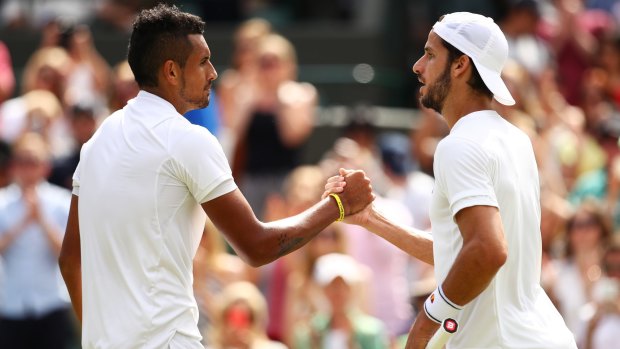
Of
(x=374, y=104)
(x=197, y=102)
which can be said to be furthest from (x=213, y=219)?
(x=374, y=104)

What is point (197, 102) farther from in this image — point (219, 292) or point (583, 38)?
point (583, 38)

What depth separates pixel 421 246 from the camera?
5.87 metres

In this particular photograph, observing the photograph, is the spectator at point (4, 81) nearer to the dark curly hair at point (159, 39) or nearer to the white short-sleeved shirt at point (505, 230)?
the dark curly hair at point (159, 39)

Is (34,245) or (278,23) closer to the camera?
(34,245)

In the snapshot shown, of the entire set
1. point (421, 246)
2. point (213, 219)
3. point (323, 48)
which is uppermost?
point (213, 219)

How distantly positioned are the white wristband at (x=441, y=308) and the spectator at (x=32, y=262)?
5.61m

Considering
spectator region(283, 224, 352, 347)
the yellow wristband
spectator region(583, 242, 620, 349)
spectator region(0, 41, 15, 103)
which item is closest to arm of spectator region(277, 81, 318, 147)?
spectator region(283, 224, 352, 347)

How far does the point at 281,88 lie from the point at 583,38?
3.47m

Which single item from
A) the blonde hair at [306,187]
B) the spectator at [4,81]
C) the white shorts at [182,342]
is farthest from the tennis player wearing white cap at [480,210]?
the spectator at [4,81]

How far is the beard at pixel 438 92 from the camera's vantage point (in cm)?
538

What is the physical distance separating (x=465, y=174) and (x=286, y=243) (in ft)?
2.69

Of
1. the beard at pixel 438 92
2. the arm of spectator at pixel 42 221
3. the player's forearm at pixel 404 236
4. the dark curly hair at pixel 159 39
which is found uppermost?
the dark curly hair at pixel 159 39

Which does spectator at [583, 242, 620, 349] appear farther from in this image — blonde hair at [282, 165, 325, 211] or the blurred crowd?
blonde hair at [282, 165, 325, 211]

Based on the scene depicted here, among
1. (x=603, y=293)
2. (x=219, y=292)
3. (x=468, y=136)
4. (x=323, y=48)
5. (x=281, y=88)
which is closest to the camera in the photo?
(x=468, y=136)
